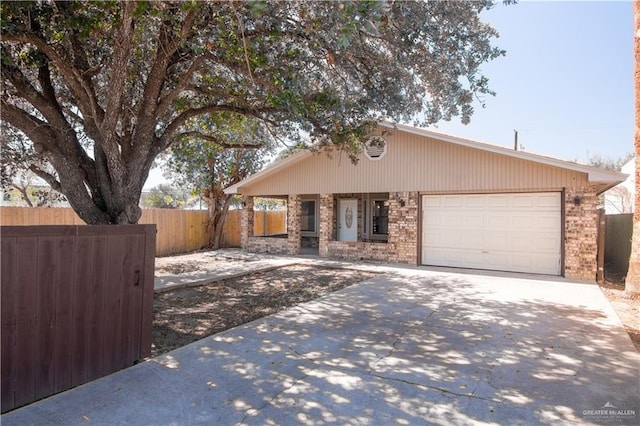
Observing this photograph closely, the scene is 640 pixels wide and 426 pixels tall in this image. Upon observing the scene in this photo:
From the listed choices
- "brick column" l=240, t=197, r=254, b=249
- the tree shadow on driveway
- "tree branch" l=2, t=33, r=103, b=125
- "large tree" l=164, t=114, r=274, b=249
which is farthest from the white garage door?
"tree branch" l=2, t=33, r=103, b=125

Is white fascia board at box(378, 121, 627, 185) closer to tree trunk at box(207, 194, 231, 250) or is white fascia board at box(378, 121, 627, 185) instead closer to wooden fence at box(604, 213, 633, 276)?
wooden fence at box(604, 213, 633, 276)

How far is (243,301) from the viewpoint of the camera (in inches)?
294

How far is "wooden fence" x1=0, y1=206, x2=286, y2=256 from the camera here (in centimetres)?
1124

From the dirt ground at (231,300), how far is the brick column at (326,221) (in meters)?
3.21

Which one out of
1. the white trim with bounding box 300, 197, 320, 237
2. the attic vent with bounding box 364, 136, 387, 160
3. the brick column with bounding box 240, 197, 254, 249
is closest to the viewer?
the attic vent with bounding box 364, 136, 387, 160

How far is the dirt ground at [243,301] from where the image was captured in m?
5.59

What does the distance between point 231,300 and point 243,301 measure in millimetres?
261

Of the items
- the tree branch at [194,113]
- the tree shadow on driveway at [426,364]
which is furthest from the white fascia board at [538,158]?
the tree shadow on driveway at [426,364]

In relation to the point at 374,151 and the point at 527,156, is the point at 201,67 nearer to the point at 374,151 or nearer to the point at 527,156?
the point at 374,151

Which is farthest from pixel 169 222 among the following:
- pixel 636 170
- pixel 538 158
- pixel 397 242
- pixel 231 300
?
pixel 636 170

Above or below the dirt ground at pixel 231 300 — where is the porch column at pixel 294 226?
above

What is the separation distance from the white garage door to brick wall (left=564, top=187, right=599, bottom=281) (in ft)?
0.92

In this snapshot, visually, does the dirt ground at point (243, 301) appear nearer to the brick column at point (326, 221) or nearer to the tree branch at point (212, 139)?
the brick column at point (326, 221)

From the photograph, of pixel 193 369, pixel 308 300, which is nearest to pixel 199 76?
pixel 308 300
